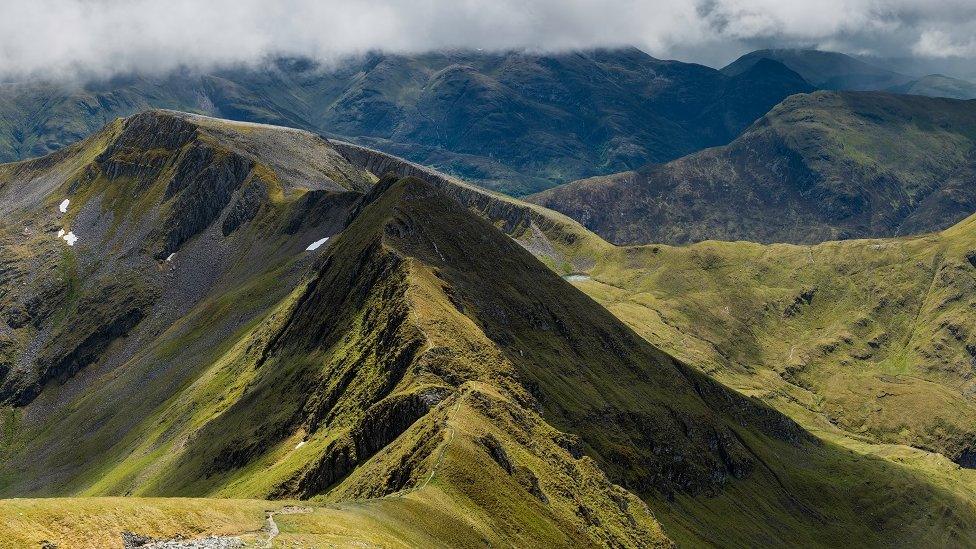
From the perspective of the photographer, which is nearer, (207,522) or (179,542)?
(179,542)

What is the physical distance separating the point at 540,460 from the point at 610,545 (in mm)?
19956

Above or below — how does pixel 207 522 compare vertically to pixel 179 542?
above

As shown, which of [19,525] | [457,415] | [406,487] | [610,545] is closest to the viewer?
[19,525]

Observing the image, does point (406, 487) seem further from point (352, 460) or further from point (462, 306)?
point (462, 306)

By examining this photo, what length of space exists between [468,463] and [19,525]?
68.9 meters

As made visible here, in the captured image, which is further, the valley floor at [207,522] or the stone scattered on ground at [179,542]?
the stone scattered on ground at [179,542]

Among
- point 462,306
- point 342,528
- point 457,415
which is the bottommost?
point 342,528

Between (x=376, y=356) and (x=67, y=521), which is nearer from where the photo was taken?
(x=67, y=521)

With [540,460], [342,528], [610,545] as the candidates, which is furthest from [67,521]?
[610,545]

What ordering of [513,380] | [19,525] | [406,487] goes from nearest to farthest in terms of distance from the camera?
[19,525], [406,487], [513,380]

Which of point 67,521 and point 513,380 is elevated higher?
point 513,380

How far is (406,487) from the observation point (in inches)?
4990

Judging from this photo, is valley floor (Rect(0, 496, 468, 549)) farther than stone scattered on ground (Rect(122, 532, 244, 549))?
No

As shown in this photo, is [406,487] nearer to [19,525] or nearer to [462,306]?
[19,525]
